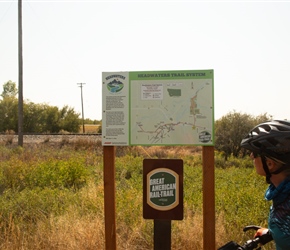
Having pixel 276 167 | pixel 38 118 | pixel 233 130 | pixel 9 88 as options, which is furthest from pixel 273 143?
pixel 9 88

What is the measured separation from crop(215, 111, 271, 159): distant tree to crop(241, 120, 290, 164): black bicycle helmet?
15327mm

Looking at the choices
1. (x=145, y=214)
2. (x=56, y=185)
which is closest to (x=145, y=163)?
(x=145, y=214)

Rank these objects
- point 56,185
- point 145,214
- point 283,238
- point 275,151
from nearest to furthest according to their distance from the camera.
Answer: point 283,238 < point 275,151 < point 145,214 < point 56,185

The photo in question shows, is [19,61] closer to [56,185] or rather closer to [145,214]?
[56,185]

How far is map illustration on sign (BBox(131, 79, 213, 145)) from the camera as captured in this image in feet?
13.3

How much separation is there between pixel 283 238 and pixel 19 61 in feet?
69.3

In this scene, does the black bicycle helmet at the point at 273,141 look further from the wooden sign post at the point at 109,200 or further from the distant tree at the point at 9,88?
the distant tree at the point at 9,88

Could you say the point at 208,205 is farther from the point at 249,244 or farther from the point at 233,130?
the point at 233,130

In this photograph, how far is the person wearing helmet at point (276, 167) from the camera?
2123mm

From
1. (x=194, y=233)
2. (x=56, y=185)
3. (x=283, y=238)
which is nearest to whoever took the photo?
(x=283, y=238)

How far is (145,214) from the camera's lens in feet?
13.1

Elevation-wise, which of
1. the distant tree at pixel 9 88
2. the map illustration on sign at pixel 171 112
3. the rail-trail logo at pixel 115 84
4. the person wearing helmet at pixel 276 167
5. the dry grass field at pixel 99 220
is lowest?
the dry grass field at pixel 99 220

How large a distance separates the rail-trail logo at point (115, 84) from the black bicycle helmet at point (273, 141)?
2.03 m

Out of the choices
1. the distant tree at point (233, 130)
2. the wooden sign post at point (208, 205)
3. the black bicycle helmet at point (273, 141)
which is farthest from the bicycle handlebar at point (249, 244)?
the distant tree at point (233, 130)
